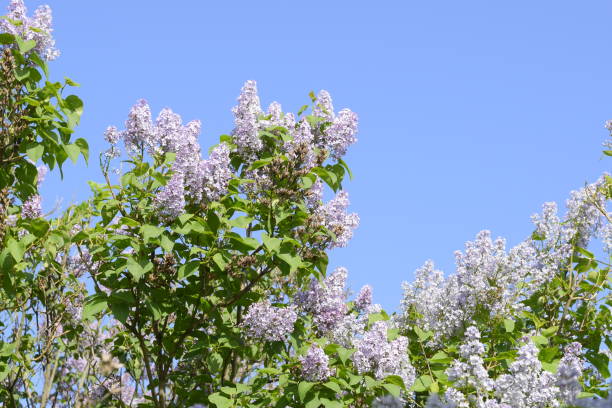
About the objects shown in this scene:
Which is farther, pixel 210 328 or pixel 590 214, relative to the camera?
pixel 590 214

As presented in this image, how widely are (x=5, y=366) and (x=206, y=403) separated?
5.44ft

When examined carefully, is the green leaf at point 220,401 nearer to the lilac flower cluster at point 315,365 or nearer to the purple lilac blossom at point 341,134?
the lilac flower cluster at point 315,365

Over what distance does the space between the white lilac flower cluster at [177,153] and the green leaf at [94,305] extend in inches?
32.6

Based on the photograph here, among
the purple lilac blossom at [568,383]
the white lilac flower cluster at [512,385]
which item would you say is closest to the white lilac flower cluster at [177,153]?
the white lilac flower cluster at [512,385]

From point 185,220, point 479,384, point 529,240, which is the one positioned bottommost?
point 479,384

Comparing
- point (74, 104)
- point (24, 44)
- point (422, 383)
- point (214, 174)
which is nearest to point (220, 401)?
point (422, 383)

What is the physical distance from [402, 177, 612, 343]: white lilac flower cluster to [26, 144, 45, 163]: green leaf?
3.85m

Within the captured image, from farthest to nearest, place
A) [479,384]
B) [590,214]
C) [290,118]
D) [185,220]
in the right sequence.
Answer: [590,214]
[290,118]
[185,220]
[479,384]

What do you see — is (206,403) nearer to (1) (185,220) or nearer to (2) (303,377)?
(2) (303,377)

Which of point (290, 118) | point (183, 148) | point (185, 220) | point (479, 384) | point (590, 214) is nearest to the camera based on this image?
point (479, 384)

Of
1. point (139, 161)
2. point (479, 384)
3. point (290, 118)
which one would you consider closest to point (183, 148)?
point (139, 161)

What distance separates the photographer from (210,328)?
6.95 metres

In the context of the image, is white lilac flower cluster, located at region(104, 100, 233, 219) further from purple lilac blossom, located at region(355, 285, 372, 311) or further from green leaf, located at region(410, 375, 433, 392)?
green leaf, located at region(410, 375, 433, 392)

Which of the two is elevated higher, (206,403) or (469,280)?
(469,280)
